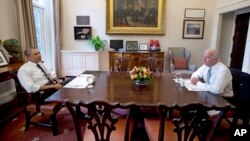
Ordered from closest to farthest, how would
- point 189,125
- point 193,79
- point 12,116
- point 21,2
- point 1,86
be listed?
point 189,125 < point 193,79 < point 12,116 < point 1,86 < point 21,2

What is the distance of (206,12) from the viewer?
18.2 ft

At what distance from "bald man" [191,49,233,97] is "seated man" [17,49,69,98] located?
1.81m

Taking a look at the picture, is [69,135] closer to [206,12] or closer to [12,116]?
[12,116]

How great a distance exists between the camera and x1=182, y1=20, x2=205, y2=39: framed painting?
5.58m

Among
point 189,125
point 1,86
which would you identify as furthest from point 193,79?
point 1,86

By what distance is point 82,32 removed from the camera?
5574mm

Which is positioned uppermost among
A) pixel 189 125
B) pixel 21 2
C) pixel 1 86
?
pixel 21 2

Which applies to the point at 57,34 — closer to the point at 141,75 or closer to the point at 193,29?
the point at 141,75

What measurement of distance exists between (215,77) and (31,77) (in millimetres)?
2271

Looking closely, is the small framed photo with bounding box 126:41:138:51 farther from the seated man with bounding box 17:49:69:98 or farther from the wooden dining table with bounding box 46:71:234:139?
the wooden dining table with bounding box 46:71:234:139

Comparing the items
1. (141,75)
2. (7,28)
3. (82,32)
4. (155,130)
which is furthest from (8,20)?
(155,130)

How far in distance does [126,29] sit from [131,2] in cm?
78

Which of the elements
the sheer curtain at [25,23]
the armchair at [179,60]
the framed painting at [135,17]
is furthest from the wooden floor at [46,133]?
the framed painting at [135,17]

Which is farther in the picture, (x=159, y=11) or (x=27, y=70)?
(x=159, y=11)
